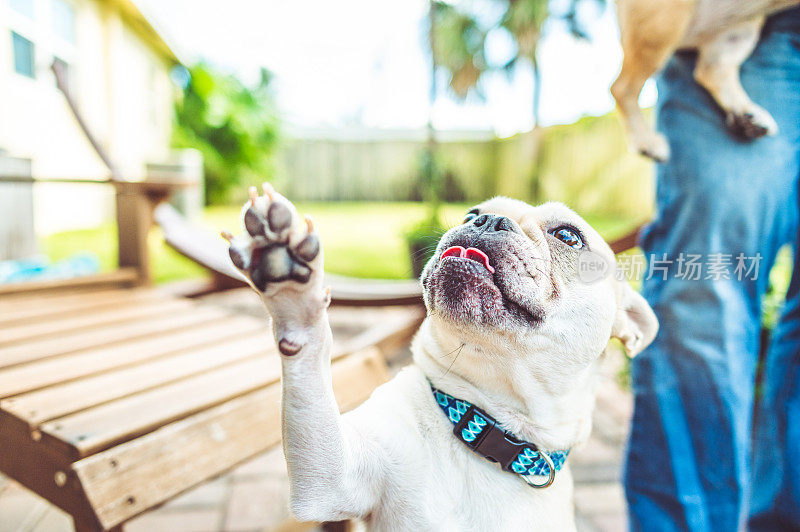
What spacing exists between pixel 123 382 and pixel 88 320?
0.69 meters

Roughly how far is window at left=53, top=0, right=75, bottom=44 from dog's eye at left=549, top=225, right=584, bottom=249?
306 inches

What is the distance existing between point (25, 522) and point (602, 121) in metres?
3.46

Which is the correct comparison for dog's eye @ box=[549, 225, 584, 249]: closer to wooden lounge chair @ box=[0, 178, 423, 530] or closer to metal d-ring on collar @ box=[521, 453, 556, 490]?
metal d-ring on collar @ box=[521, 453, 556, 490]

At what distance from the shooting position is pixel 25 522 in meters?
1.74

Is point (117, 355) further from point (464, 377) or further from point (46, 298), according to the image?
point (464, 377)

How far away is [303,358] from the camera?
31.0 inches

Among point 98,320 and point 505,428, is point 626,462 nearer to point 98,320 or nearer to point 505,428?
point 505,428

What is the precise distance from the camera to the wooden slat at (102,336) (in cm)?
159

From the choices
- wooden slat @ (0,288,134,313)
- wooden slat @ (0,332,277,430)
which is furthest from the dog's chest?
wooden slat @ (0,288,134,313)

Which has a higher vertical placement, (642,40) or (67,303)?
(642,40)

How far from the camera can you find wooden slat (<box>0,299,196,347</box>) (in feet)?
5.79

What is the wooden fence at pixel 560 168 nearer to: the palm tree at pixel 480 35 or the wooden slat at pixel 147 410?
the wooden slat at pixel 147 410

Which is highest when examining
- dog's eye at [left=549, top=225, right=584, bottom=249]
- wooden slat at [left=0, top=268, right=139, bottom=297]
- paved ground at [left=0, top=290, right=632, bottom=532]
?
dog's eye at [left=549, top=225, right=584, bottom=249]

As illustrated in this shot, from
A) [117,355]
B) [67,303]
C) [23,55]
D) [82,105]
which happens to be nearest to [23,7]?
[23,55]
